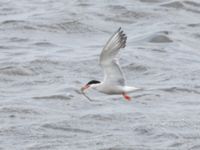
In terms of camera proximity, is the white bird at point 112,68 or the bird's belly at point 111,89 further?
the bird's belly at point 111,89

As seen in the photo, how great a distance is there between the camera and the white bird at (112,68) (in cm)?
1325

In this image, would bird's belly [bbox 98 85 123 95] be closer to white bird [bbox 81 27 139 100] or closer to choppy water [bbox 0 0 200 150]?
white bird [bbox 81 27 139 100]

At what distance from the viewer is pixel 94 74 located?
741 inches

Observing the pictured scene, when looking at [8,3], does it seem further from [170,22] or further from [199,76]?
[199,76]

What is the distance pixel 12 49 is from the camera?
2078 centimetres

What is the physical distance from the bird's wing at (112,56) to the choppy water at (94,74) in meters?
1.19

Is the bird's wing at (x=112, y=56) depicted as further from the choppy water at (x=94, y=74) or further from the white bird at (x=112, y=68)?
the choppy water at (x=94, y=74)

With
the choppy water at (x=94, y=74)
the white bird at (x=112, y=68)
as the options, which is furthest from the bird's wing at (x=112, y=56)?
the choppy water at (x=94, y=74)

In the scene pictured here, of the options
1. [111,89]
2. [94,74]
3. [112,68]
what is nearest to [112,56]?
[112,68]

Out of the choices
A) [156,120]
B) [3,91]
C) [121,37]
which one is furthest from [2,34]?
[121,37]

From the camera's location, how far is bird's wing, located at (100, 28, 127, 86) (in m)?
13.2

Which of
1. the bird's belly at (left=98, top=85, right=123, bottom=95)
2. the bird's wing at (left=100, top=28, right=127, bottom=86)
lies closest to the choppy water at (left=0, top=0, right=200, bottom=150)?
the bird's belly at (left=98, top=85, right=123, bottom=95)

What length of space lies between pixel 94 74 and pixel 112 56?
5.51 meters

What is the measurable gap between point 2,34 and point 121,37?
9.06 m
